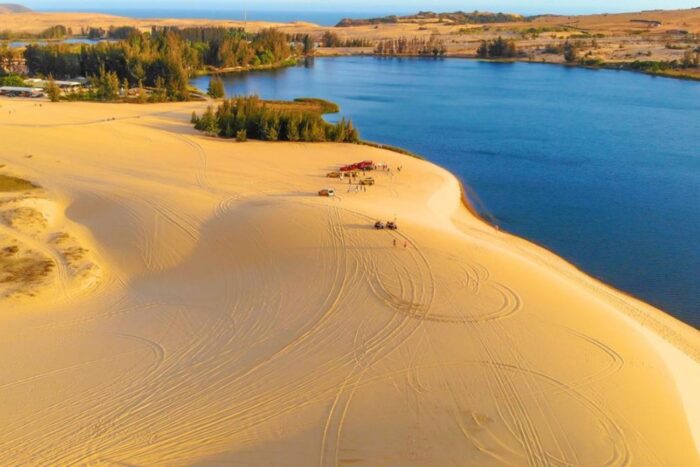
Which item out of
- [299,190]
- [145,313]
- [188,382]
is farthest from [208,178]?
[188,382]

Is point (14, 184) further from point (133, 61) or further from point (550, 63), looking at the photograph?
point (550, 63)

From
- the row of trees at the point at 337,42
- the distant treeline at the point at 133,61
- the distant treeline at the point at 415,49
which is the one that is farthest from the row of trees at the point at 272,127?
the row of trees at the point at 337,42

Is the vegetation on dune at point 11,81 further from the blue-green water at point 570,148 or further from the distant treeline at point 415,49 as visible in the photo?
the distant treeline at point 415,49

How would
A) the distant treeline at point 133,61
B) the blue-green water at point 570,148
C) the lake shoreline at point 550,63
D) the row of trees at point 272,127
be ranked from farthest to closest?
the lake shoreline at point 550,63 < the distant treeline at point 133,61 < the row of trees at point 272,127 < the blue-green water at point 570,148

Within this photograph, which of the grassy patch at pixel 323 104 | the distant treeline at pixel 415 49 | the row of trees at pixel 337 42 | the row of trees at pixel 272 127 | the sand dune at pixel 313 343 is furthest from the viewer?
the row of trees at pixel 337 42

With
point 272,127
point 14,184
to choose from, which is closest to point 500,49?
point 272,127

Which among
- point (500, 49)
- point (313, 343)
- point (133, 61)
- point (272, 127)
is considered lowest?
point (313, 343)
